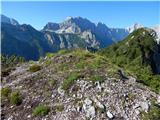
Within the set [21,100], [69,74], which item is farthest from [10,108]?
[69,74]

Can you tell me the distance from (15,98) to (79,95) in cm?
525

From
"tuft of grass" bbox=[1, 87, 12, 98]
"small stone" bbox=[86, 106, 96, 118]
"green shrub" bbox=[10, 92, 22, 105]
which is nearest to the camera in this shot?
"small stone" bbox=[86, 106, 96, 118]

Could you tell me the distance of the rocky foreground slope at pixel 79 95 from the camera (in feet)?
73.8

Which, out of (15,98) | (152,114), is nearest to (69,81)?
(15,98)

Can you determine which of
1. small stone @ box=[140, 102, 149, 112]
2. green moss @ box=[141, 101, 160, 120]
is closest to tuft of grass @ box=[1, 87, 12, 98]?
small stone @ box=[140, 102, 149, 112]

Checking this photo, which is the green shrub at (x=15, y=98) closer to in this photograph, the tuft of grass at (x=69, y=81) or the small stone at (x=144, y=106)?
the tuft of grass at (x=69, y=81)

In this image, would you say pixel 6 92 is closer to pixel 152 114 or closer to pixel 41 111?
pixel 41 111

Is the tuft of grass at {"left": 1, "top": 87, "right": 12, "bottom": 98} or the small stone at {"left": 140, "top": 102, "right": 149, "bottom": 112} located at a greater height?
the tuft of grass at {"left": 1, "top": 87, "right": 12, "bottom": 98}

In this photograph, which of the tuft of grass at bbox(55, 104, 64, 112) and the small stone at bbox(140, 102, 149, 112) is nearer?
the small stone at bbox(140, 102, 149, 112)

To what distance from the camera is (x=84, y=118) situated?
868 inches

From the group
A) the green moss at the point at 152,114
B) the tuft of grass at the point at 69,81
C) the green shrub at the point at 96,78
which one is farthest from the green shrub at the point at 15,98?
the green moss at the point at 152,114

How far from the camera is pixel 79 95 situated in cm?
2441

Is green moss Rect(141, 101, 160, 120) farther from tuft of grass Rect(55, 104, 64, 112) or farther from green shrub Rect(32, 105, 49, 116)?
green shrub Rect(32, 105, 49, 116)

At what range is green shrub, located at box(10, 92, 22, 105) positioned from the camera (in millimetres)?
25911
